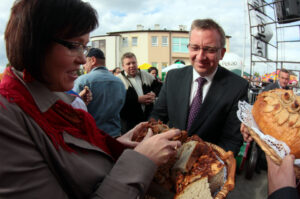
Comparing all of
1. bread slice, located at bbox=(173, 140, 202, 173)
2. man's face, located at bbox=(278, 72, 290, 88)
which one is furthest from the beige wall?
bread slice, located at bbox=(173, 140, 202, 173)

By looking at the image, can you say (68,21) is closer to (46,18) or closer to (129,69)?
(46,18)

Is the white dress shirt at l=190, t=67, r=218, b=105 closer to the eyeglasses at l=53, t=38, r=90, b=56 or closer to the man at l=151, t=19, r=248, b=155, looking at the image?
the man at l=151, t=19, r=248, b=155

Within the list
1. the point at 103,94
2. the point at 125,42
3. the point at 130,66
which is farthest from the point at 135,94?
the point at 125,42

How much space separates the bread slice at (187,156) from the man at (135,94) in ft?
9.26

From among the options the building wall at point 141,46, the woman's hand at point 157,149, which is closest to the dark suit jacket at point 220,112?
the woman's hand at point 157,149

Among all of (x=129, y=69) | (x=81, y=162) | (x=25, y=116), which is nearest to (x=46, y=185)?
(x=81, y=162)

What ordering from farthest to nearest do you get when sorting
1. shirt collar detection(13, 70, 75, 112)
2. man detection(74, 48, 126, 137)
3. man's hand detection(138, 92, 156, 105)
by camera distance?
man's hand detection(138, 92, 156, 105)
man detection(74, 48, 126, 137)
shirt collar detection(13, 70, 75, 112)

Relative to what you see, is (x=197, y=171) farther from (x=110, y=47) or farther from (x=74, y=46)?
(x=110, y=47)

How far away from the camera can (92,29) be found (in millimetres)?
983

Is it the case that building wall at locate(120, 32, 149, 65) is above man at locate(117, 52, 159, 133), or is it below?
above

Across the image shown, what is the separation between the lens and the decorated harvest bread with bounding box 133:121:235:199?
1.05 m

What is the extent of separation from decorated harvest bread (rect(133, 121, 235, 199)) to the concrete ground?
2747 mm

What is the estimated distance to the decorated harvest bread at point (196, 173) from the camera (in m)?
1.05

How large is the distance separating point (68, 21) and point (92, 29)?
6.5 inches
